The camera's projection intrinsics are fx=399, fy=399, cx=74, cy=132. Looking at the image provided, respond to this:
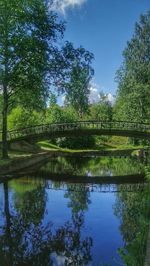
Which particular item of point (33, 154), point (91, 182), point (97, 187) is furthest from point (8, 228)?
point (33, 154)

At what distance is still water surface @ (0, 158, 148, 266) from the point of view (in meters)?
11.6

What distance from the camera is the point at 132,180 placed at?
1191 inches

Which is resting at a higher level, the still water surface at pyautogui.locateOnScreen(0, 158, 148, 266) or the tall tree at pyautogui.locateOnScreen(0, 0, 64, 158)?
the tall tree at pyautogui.locateOnScreen(0, 0, 64, 158)

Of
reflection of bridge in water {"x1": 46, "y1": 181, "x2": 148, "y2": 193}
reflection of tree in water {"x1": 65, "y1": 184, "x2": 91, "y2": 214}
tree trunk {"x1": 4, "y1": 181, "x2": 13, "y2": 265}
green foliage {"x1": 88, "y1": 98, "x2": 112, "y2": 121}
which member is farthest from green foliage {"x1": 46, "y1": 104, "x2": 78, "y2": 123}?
tree trunk {"x1": 4, "y1": 181, "x2": 13, "y2": 265}

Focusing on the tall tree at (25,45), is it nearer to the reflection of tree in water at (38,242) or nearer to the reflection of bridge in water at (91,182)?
the reflection of bridge in water at (91,182)

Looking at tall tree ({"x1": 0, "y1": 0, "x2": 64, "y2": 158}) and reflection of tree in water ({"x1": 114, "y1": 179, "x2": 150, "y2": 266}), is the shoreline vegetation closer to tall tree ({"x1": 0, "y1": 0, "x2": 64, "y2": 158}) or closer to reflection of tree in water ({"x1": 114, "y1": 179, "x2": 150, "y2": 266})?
tall tree ({"x1": 0, "y1": 0, "x2": 64, "y2": 158})

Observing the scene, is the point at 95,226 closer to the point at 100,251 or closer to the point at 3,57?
the point at 100,251

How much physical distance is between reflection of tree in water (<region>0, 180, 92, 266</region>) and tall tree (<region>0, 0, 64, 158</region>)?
15.3 metres

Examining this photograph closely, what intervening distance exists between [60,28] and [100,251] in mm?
22212

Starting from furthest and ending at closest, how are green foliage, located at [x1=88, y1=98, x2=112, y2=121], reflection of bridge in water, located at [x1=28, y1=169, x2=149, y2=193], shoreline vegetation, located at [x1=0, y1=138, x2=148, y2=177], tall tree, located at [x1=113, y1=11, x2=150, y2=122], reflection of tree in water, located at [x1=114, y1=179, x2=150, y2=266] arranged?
1. green foliage, located at [x1=88, y1=98, x2=112, y2=121]
2. tall tree, located at [x1=113, y1=11, x2=150, y2=122]
3. shoreline vegetation, located at [x1=0, y1=138, x2=148, y2=177]
4. reflection of bridge in water, located at [x1=28, y1=169, x2=149, y2=193]
5. reflection of tree in water, located at [x1=114, y1=179, x2=150, y2=266]

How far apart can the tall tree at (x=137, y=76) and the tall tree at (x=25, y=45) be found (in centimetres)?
2031

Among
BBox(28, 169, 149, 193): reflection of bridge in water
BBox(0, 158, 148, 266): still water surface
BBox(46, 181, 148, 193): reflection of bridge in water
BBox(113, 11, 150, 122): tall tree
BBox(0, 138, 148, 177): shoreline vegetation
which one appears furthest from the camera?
BBox(113, 11, 150, 122): tall tree

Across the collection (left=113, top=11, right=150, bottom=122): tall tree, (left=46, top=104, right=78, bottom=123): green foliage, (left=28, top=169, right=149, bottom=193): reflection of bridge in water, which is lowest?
(left=28, top=169, right=149, bottom=193): reflection of bridge in water

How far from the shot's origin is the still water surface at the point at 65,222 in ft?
38.0
